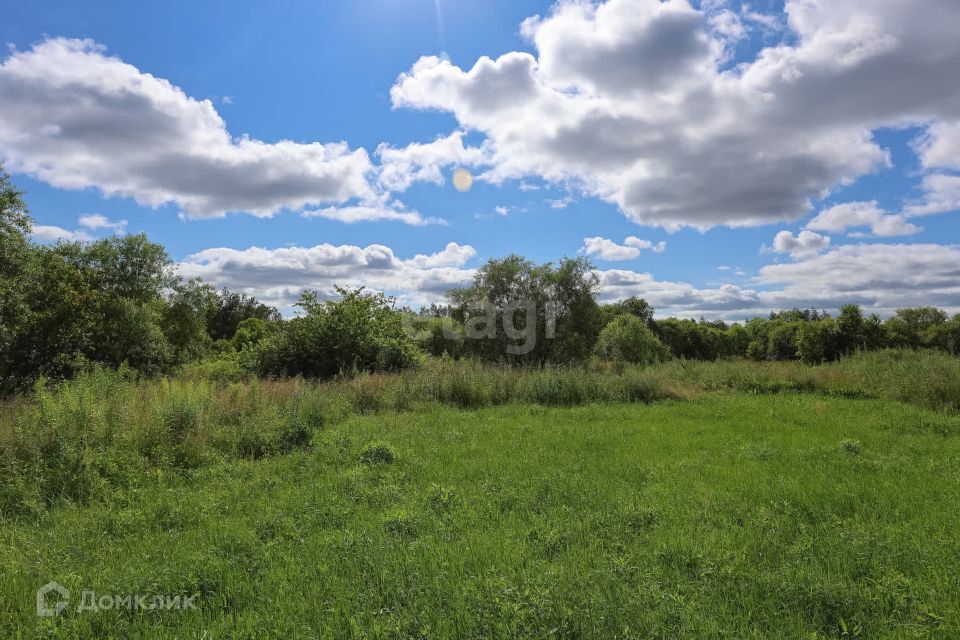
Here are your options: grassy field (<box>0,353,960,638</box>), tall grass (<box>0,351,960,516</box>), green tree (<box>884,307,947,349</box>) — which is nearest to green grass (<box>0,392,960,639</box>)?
grassy field (<box>0,353,960,638</box>)

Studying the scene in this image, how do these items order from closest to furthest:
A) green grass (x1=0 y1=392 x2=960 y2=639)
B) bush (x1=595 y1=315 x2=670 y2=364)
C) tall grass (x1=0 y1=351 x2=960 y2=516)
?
green grass (x1=0 y1=392 x2=960 y2=639), tall grass (x1=0 y1=351 x2=960 y2=516), bush (x1=595 y1=315 x2=670 y2=364)

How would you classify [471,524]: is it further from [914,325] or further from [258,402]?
[914,325]

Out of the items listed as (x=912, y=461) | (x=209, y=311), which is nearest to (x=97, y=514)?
(x=912, y=461)

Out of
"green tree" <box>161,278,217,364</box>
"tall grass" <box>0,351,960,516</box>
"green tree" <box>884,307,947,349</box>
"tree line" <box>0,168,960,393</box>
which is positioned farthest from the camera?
"green tree" <box>884,307,947,349</box>

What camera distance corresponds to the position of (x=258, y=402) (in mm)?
11398

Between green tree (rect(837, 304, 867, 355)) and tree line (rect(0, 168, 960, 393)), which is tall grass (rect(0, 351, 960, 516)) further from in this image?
green tree (rect(837, 304, 867, 355))

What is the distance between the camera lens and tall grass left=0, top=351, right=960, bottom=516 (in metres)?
7.04

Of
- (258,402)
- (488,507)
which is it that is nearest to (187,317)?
(258,402)

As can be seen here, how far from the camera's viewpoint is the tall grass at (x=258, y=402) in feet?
23.1

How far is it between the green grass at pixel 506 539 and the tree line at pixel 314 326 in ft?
35.9

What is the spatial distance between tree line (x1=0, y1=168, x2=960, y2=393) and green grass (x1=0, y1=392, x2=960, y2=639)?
10935 millimetres

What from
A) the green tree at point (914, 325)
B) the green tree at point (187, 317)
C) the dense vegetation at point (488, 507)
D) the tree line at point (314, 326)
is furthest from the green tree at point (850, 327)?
the green tree at point (187, 317)

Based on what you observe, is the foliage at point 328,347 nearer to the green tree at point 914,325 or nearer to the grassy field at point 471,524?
the grassy field at point 471,524

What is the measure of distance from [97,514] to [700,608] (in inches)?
260
